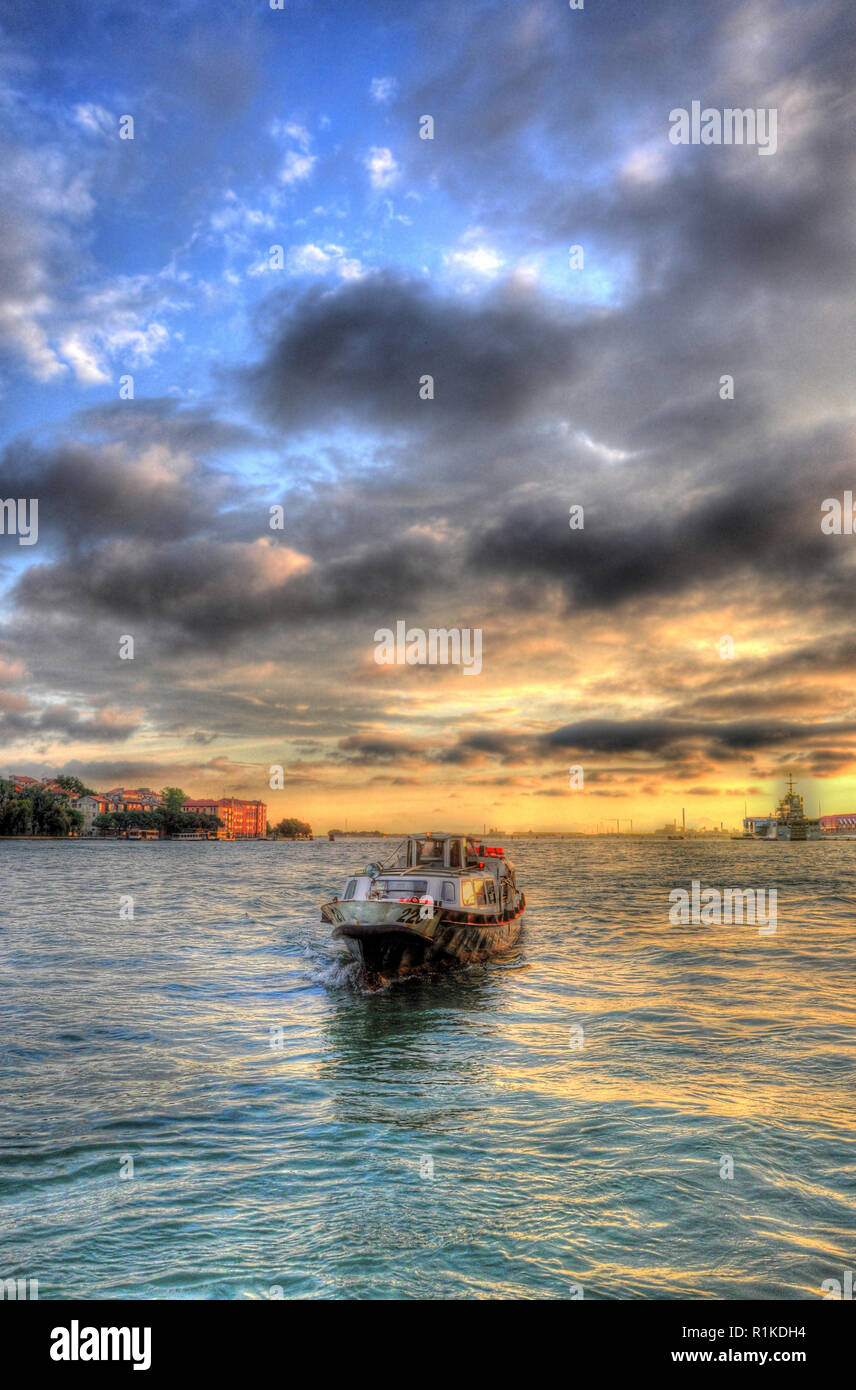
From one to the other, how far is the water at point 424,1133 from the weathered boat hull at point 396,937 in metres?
0.91

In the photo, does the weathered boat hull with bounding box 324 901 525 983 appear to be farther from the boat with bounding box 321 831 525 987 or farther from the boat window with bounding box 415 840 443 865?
the boat window with bounding box 415 840 443 865

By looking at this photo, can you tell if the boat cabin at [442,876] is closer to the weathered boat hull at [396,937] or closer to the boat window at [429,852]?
the boat window at [429,852]

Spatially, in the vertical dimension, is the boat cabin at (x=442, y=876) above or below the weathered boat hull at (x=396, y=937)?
above

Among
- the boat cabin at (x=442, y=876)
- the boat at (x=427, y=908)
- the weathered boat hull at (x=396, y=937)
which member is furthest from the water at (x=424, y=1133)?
the boat cabin at (x=442, y=876)

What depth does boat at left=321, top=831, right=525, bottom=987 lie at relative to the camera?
28.0 m

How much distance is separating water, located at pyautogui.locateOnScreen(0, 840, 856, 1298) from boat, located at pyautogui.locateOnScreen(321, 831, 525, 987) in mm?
1152

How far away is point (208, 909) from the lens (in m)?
59.8

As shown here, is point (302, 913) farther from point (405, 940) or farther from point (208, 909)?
point (405, 940)

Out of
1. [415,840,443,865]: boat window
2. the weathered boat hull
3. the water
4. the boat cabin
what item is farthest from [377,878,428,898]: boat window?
[415,840,443,865]: boat window

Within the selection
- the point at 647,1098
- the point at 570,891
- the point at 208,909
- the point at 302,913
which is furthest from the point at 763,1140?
the point at 570,891

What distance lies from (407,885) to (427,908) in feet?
8.98

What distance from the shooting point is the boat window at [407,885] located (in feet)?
107

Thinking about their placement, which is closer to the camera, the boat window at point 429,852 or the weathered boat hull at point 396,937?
the weathered boat hull at point 396,937

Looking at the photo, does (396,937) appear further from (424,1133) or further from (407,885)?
(424,1133)
